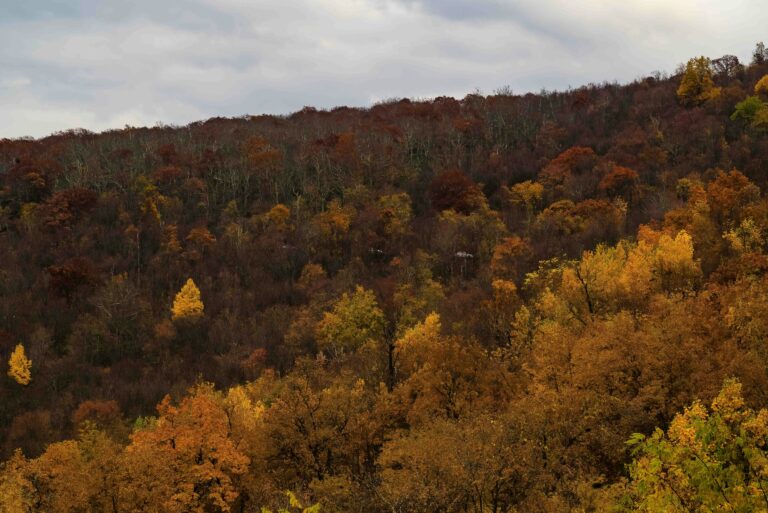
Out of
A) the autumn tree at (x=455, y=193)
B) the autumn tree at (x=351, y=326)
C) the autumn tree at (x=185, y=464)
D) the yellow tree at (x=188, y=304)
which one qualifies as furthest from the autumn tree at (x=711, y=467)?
the autumn tree at (x=455, y=193)

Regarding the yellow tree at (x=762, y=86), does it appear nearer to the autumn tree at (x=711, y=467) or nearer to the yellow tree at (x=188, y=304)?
the yellow tree at (x=188, y=304)

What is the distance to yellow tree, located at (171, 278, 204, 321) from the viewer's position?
4117 inches

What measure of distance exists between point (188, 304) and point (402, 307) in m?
38.1

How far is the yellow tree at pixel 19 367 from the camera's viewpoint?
88.1 meters

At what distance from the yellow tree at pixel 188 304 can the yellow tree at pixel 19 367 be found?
21.8 m

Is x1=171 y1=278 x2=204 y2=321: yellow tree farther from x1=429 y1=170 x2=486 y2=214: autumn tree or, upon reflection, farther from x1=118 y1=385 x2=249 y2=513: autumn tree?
x1=118 y1=385 x2=249 y2=513: autumn tree

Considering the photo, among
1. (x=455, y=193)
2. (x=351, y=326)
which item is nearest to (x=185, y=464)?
(x=351, y=326)

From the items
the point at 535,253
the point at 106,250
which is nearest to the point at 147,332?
the point at 106,250

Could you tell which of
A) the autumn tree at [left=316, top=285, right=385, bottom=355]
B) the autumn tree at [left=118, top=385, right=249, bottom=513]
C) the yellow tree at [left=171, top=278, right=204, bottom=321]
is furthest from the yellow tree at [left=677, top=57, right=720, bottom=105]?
the autumn tree at [left=118, top=385, right=249, bottom=513]

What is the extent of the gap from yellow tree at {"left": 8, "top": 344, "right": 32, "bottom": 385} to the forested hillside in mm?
306

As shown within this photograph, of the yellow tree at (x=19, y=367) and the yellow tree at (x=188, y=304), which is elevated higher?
the yellow tree at (x=188, y=304)

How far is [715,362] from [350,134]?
129281 millimetres

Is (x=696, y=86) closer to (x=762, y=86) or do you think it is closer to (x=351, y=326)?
(x=762, y=86)

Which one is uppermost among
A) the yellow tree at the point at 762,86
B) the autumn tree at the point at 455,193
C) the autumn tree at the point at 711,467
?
the yellow tree at the point at 762,86
